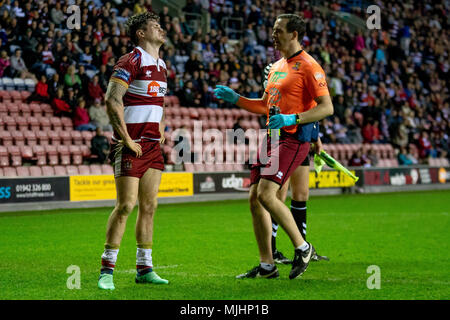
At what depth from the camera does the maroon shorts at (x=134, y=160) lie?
19.9ft

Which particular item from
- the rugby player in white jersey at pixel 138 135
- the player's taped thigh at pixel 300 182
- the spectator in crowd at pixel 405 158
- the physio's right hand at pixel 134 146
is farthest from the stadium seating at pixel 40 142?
the physio's right hand at pixel 134 146

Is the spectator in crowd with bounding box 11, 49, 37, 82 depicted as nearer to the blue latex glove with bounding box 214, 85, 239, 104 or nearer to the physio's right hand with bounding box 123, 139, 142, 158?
the blue latex glove with bounding box 214, 85, 239, 104

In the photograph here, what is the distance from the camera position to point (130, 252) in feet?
28.5

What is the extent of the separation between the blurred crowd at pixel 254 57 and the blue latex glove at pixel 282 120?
39.9 ft

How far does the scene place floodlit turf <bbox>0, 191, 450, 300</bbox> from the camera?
19.5 ft

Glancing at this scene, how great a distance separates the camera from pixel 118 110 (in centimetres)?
593

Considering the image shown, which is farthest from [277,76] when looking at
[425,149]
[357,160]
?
[425,149]

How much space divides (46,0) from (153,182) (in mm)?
13930

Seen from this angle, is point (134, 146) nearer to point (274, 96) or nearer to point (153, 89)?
point (153, 89)

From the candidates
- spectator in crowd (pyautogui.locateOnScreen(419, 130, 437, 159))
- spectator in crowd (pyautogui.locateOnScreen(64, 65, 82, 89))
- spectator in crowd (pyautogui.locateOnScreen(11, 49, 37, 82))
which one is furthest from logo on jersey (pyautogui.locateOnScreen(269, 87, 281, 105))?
spectator in crowd (pyautogui.locateOnScreen(419, 130, 437, 159))

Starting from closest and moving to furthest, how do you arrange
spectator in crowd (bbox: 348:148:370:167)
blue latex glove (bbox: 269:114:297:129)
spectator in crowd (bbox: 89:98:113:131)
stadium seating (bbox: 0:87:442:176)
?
blue latex glove (bbox: 269:114:297:129) → stadium seating (bbox: 0:87:442:176) → spectator in crowd (bbox: 89:98:113:131) → spectator in crowd (bbox: 348:148:370:167)

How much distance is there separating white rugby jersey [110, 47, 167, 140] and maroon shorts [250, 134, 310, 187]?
1085mm

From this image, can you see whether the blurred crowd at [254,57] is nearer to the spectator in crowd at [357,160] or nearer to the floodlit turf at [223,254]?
the spectator in crowd at [357,160]

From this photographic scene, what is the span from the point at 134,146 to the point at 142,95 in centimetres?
49
